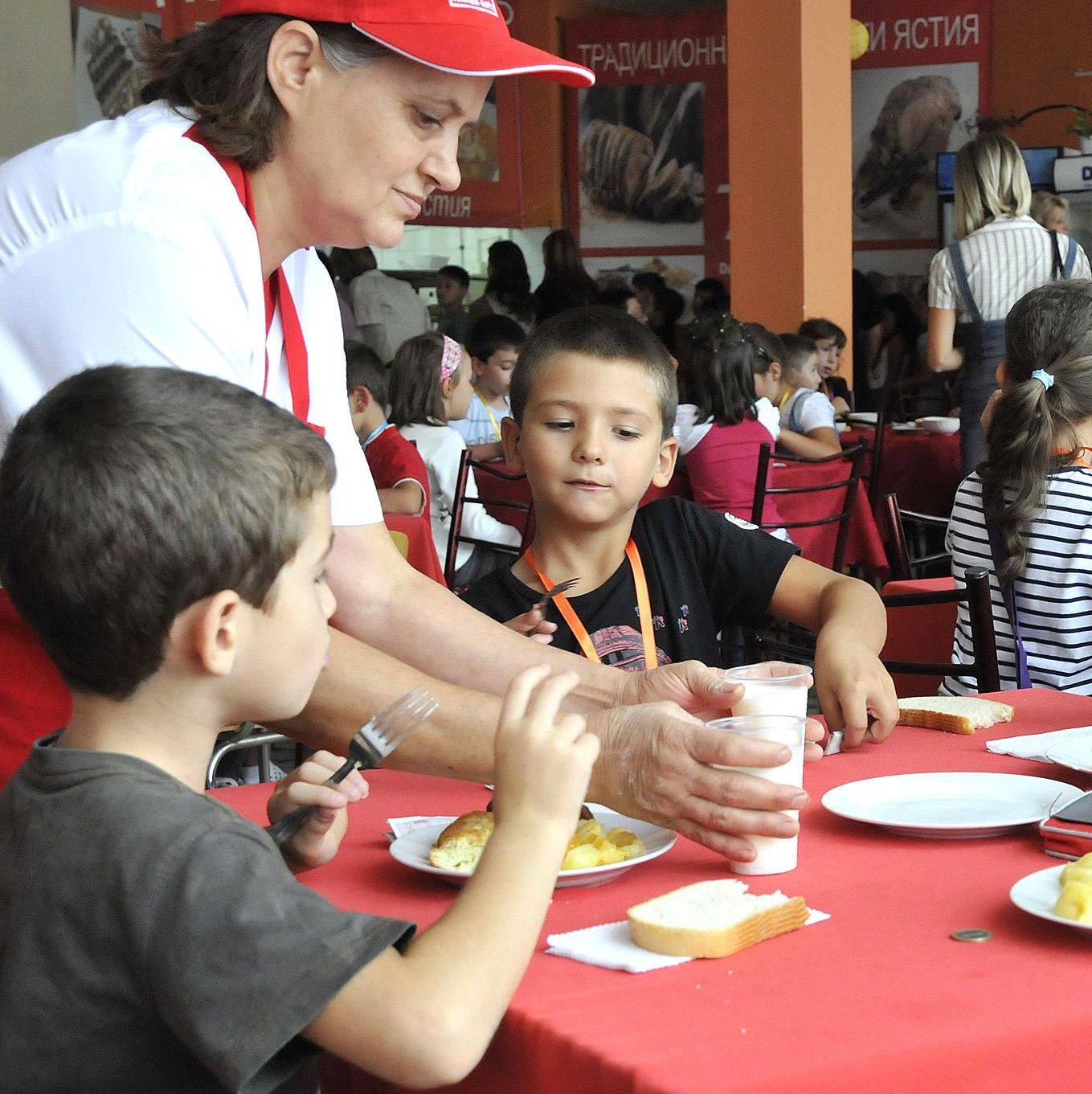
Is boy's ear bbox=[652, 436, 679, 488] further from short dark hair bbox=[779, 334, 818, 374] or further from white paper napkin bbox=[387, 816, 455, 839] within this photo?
short dark hair bbox=[779, 334, 818, 374]

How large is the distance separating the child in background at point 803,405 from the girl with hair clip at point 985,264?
57cm

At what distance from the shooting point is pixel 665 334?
35.3ft

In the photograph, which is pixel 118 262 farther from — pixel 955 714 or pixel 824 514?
pixel 824 514

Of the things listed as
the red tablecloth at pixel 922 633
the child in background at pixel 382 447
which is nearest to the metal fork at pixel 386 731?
the red tablecloth at pixel 922 633

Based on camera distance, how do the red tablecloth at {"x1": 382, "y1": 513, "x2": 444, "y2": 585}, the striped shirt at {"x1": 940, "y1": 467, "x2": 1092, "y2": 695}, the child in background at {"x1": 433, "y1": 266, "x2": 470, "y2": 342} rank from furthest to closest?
the child in background at {"x1": 433, "y1": 266, "x2": 470, "y2": 342}
the red tablecloth at {"x1": 382, "y1": 513, "x2": 444, "y2": 585}
the striped shirt at {"x1": 940, "y1": 467, "x2": 1092, "y2": 695}

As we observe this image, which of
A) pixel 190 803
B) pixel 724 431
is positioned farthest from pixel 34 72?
pixel 190 803

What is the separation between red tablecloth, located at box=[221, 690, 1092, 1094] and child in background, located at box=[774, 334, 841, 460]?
15.9 ft

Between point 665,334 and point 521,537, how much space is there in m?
6.26

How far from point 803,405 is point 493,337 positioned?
4.75 ft

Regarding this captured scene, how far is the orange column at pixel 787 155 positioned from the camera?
7.50 meters

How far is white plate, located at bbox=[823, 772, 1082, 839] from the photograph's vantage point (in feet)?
4.16

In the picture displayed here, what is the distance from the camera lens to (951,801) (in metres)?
1.38

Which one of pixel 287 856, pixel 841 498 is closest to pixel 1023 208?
pixel 841 498

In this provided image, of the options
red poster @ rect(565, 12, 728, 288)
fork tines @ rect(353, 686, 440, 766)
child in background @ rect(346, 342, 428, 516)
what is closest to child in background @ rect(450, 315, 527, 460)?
child in background @ rect(346, 342, 428, 516)
